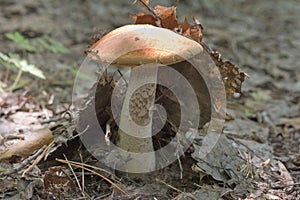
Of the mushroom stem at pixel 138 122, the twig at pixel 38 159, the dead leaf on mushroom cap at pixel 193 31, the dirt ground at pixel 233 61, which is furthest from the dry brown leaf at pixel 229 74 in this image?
the twig at pixel 38 159

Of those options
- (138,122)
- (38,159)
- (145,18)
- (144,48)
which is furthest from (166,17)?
(38,159)

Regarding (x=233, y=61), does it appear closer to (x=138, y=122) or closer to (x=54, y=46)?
(x=54, y=46)

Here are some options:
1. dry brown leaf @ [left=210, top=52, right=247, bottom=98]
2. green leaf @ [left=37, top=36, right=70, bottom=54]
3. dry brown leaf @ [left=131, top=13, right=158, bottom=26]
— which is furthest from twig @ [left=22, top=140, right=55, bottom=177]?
green leaf @ [left=37, top=36, right=70, bottom=54]

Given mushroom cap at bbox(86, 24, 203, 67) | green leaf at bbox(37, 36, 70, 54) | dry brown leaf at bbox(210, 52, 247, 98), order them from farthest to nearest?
green leaf at bbox(37, 36, 70, 54), dry brown leaf at bbox(210, 52, 247, 98), mushroom cap at bbox(86, 24, 203, 67)

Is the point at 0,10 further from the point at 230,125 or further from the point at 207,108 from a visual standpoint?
the point at 207,108

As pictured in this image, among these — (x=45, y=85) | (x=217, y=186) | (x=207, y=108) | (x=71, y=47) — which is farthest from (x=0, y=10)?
(x=217, y=186)

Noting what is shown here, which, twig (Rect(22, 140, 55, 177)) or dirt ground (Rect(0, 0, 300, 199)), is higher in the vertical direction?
dirt ground (Rect(0, 0, 300, 199))

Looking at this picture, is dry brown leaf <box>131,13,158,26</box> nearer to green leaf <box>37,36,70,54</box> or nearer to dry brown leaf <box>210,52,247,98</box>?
dry brown leaf <box>210,52,247,98</box>
